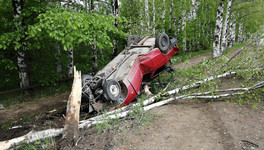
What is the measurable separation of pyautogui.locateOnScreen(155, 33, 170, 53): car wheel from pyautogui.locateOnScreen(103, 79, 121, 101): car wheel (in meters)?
2.36

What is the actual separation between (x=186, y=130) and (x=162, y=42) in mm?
3716

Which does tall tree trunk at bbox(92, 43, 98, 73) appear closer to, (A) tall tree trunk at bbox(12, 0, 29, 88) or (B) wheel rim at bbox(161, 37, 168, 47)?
(A) tall tree trunk at bbox(12, 0, 29, 88)

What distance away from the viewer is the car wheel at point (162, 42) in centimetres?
632

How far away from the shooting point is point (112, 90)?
4.84 meters

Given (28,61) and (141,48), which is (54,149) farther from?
(28,61)

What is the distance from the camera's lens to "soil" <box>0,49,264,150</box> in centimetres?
321

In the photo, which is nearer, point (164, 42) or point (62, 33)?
point (62, 33)

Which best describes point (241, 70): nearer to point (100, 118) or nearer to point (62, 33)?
point (100, 118)

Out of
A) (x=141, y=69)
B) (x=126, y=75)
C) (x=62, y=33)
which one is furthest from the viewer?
(x=141, y=69)

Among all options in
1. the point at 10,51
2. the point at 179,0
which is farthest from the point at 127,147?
the point at 179,0

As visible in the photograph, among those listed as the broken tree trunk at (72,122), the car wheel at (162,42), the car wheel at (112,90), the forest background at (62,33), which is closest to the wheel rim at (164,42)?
the car wheel at (162,42)

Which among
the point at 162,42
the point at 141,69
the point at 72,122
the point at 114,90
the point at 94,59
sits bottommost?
the point at 72,122

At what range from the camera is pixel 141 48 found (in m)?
6.64

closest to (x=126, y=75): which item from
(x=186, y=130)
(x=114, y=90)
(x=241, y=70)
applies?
(x=114, y=90)
